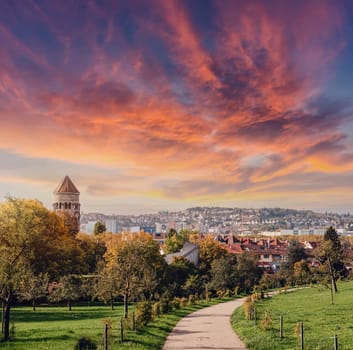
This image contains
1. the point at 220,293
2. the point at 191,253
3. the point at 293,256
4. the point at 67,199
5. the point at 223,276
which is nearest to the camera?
the point at 220,293

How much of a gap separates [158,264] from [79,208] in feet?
223

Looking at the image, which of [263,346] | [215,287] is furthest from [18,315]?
[215,287]

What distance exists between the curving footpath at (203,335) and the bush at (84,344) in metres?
3.19

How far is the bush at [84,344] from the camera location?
16562mm

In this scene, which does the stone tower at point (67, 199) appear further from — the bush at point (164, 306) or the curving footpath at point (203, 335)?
the curving footpath at point (203, 335)

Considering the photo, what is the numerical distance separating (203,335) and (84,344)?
7469mm

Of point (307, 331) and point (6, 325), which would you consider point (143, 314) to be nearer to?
point (6, 325)

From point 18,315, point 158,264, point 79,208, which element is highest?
point 79,208

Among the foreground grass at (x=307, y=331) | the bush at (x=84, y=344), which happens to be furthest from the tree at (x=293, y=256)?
the bush at (x=84, y=344)

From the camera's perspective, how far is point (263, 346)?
18.1 m

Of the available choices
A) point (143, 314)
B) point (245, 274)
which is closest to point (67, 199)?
point (245, 274)

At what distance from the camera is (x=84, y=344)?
16.7 meters

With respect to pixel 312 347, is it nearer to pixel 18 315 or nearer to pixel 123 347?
pixel 123 347

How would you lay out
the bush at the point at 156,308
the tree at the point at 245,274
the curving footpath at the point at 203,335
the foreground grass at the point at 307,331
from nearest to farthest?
the foreground grass at the point at 307,331 < the curving footpath at the point at 203,335 < the bush at the point at 156,308 < the tree at the point at 245,274
